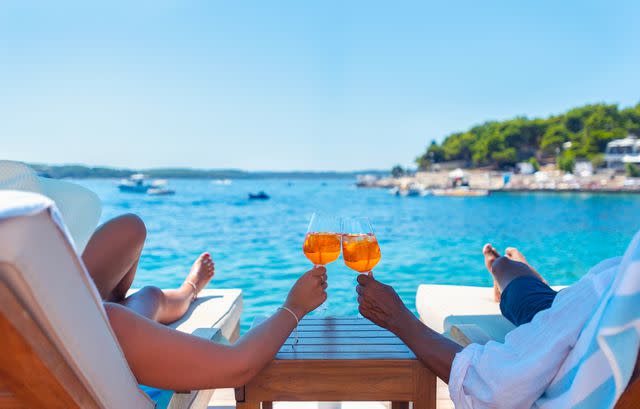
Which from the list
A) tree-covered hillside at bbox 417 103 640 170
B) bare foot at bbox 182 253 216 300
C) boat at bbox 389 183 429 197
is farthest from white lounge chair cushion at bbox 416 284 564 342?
tree-covered hillside at bbox 417 103 640 170

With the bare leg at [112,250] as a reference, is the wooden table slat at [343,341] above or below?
below

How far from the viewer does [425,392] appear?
3.96 feet

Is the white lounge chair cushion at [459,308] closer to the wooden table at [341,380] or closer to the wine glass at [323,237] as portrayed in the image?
the wooden table at [341,380]

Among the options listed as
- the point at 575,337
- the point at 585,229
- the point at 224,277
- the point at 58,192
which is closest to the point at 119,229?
the point at 58,192

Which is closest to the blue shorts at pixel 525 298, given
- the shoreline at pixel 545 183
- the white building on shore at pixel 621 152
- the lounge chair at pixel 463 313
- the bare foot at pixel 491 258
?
the lounge chair at pixel 463 313

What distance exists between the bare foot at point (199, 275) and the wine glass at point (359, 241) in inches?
55.0

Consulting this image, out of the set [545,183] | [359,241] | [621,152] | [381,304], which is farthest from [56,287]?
[621,152]

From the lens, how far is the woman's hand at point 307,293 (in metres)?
1.24

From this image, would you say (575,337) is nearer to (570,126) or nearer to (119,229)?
(119,229)

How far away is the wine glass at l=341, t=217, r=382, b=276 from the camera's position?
1.30 meters

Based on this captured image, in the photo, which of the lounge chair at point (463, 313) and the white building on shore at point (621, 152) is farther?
the white building on shore at point (621, 152)

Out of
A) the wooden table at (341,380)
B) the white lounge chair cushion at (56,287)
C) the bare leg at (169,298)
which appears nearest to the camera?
the white lounge chair cushion at (56,287)

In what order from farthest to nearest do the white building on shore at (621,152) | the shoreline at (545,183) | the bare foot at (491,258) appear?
the white building on shore at (621,152) → the shoreline at (545,183) → the bare foot at (491,258)

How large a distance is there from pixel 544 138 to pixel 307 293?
224 feet
